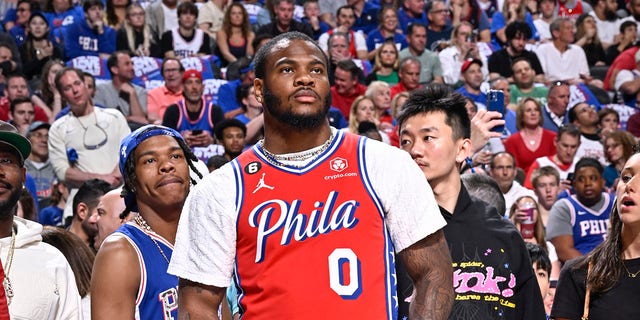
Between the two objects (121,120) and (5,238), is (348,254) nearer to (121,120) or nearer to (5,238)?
(5,238)

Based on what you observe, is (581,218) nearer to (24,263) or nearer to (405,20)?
(24,263)

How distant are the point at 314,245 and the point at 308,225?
58 mm

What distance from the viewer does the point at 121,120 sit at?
9.45 meters

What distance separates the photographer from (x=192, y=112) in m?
10.5

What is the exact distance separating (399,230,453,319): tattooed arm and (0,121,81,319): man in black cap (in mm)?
1672

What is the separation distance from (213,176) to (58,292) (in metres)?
1.37

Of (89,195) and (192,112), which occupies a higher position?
(192,112)

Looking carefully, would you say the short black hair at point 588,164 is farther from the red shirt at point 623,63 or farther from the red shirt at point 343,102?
the red shirt at point 623,63

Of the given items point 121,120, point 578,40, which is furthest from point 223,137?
point 578,40

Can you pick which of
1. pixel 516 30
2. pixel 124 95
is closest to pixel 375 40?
pixel 516 30

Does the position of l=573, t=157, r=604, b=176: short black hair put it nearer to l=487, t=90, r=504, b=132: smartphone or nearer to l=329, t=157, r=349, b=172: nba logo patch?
l=487, t=90, r=504, b=132: smartphone

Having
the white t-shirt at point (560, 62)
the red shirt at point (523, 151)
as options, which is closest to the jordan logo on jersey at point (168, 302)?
the red shirt at point (523, 151)

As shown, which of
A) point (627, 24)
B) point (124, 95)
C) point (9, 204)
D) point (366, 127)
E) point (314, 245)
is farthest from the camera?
point (627, 24)

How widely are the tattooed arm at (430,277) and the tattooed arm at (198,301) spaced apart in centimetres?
55
